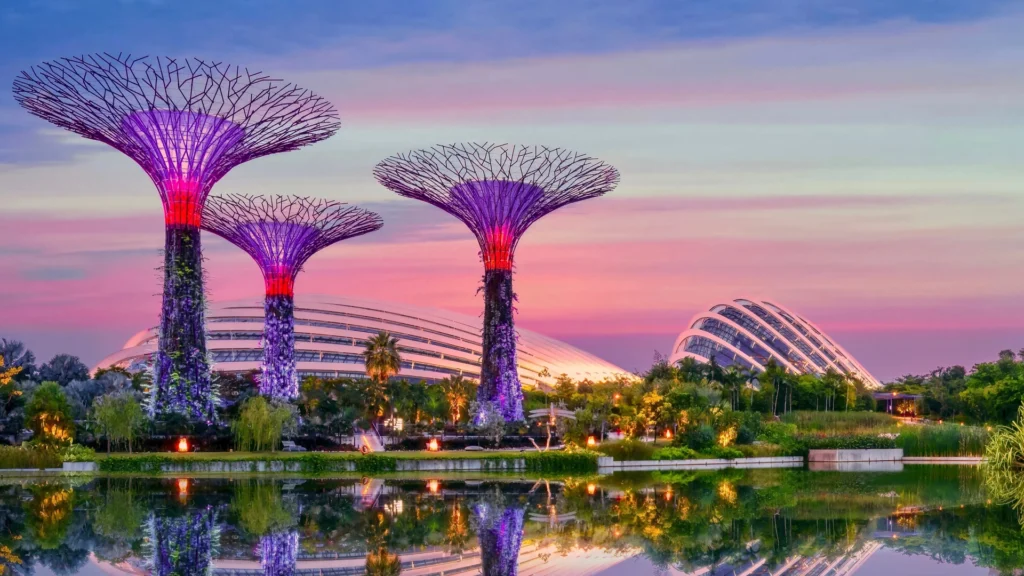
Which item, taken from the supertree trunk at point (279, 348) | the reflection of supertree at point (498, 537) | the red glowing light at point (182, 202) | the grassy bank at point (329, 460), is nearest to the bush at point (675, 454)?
the grassy bank at point (329, 460)

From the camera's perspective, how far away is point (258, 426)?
41312 mm

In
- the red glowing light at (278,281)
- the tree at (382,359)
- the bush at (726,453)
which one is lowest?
the bush at (726,453)

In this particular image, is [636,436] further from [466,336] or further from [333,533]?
[466,336]

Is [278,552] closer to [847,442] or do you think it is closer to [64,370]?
[847,442]

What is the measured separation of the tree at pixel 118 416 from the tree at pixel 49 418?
44.5 inches

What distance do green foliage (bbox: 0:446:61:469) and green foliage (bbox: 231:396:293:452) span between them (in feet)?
21.7

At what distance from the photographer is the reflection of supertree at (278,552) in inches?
643

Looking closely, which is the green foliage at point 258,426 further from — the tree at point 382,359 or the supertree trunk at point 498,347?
the tree at point 382,359

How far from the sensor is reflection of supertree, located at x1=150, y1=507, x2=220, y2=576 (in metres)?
16.5

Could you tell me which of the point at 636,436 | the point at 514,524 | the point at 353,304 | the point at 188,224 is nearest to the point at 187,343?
the point at 188,224

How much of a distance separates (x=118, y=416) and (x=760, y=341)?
71.2 meters

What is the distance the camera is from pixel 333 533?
20.4m

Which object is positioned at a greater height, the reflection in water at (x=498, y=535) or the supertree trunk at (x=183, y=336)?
the supertree trunk at (x=183, y=336)

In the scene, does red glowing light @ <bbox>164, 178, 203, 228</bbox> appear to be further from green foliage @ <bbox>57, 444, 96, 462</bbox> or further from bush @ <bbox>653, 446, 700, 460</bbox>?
bush @ <bbox>653, 446, 700, 460</bbox>
